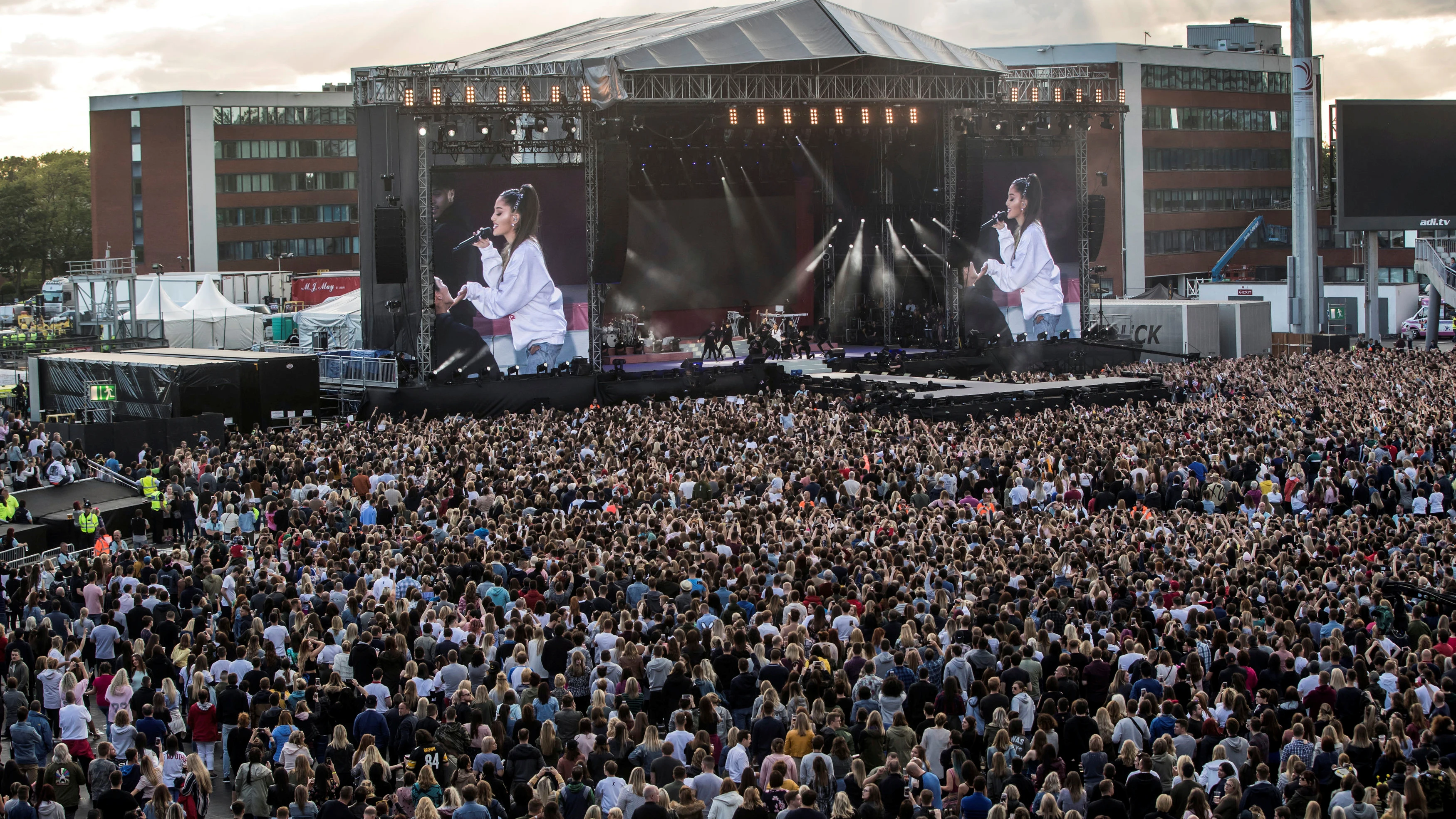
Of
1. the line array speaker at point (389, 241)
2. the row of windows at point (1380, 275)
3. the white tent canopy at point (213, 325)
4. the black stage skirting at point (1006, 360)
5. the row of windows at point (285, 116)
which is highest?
the row of windows at point (285, 116)

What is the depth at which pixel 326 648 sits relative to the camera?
11.3 meters

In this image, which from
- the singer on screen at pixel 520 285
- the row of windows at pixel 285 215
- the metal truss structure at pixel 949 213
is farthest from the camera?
the row of windows at pixel 285 215

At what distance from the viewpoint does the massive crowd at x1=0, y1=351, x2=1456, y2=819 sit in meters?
8.52

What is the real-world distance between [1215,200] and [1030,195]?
33.6m

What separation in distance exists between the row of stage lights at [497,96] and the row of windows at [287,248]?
129 feet

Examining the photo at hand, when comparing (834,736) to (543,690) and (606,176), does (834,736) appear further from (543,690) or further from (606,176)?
(606,176)

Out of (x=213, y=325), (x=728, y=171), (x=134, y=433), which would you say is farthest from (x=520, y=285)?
(x=213, y=325)

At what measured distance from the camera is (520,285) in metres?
33.2

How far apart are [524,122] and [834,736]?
90.2 ft

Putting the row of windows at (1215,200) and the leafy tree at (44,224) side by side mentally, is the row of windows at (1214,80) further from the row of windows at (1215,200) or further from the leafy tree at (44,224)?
the leafy tree at (44,224)

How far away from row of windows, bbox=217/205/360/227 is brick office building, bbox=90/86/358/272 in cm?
6

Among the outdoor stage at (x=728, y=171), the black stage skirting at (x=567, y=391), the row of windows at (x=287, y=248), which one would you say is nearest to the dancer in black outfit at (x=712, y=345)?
the outdoor stage at (x=728, y=171)

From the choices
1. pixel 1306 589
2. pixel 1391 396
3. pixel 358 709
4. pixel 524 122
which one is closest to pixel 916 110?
pixel 524 122

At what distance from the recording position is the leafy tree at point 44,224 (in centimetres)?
8638
